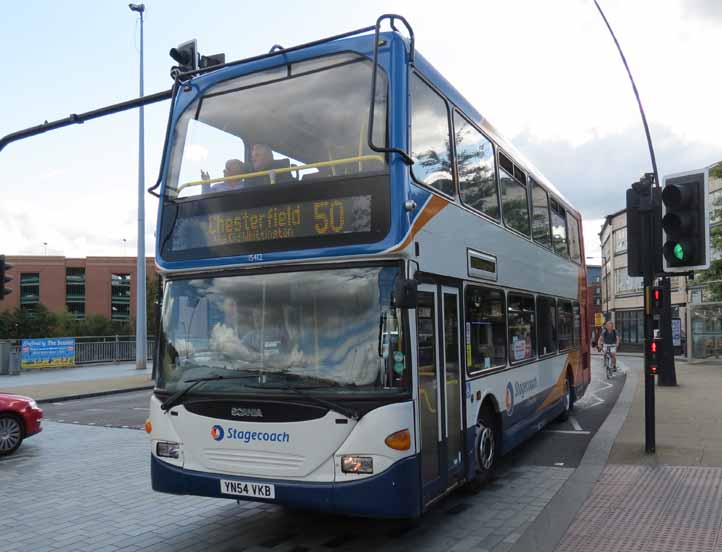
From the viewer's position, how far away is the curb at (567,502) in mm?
5672

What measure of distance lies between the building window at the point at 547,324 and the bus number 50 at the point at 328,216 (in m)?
5.49

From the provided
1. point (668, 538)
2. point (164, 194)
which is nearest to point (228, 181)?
point (164, 194)

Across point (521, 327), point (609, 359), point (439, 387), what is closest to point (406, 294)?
point (439, 387)

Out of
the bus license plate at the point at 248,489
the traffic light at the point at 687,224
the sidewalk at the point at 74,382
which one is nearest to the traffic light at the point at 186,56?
the bus license plate at the point at 248,489

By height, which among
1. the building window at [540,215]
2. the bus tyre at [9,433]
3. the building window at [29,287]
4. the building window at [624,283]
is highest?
the building window at [29,287]

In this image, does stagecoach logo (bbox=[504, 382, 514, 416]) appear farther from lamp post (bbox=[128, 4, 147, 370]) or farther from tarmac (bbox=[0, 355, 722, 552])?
lamp post (bbox=[128, 4, 147, 370])

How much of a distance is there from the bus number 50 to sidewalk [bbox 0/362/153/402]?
53.3ft

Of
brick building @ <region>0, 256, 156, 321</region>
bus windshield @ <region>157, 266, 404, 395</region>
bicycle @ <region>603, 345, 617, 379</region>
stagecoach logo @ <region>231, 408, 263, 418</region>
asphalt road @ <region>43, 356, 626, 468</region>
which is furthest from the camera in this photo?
brick building @ <region>0, 256, 156, 321</region>

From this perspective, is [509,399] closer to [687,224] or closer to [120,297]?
[687,224]

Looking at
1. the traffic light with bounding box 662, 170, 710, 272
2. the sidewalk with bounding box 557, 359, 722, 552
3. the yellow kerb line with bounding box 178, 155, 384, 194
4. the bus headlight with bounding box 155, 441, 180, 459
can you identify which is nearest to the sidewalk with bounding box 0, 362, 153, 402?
the bus headlight with bounding box 155, 441, 180, 459

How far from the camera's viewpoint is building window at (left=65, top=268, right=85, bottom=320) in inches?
3602

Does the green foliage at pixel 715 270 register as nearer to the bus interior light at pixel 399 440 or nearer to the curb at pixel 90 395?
the curb at pixel 90 395

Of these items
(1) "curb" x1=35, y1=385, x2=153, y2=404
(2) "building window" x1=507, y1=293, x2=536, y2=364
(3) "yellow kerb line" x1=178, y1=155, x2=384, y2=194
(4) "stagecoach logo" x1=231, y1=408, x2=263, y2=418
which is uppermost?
(3) "yellow kerb line" x1=178, y1=155, x2=384, y2=194

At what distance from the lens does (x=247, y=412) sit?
5480 mm
